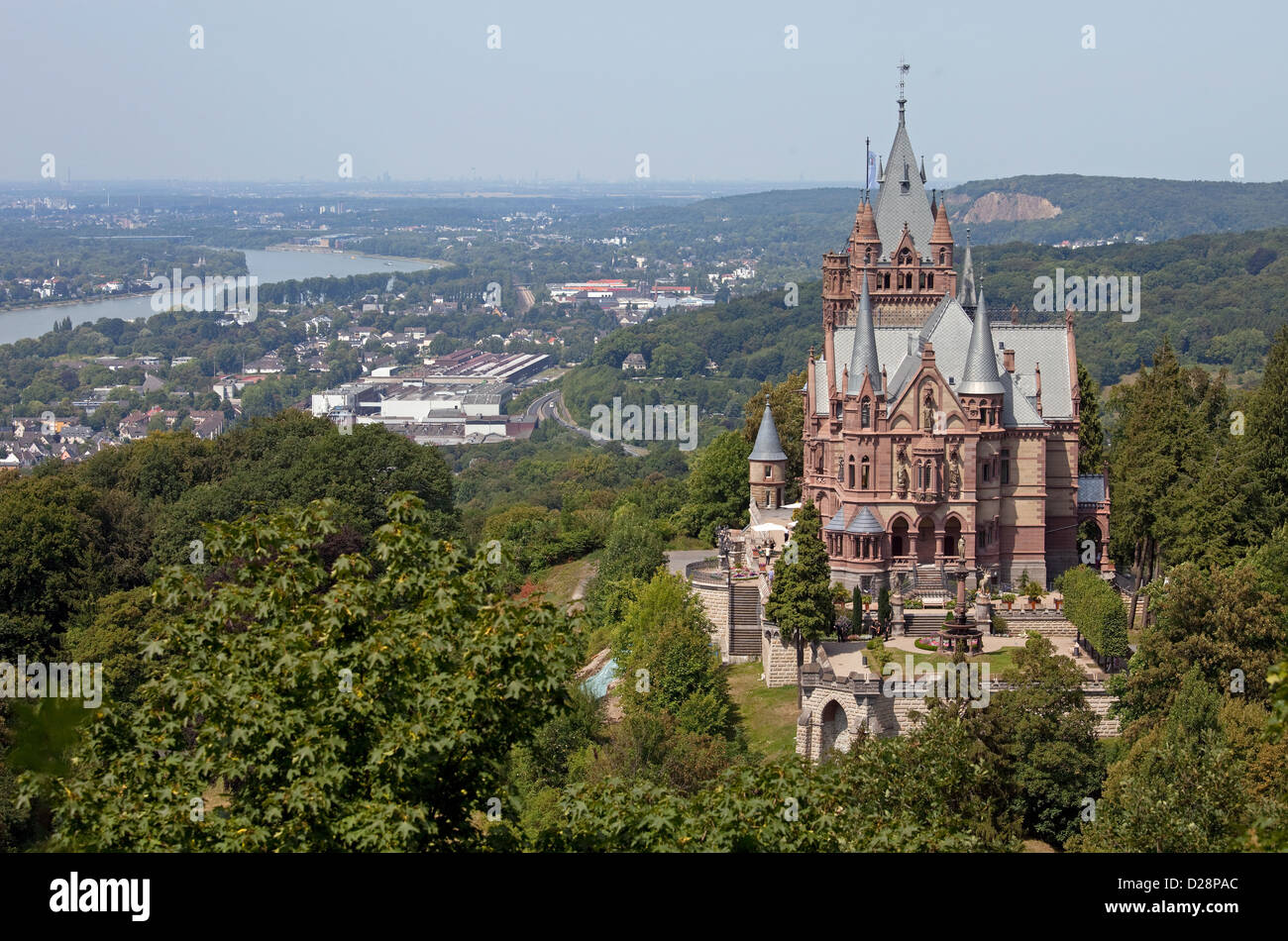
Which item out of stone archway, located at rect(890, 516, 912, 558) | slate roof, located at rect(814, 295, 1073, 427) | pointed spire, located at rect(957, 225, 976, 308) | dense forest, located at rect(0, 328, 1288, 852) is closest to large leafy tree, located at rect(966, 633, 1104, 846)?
dense forest, located at rect(0, 328, 1288, 852)

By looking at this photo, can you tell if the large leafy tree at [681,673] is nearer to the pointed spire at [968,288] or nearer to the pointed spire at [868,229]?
the pointed spire at [868,229]

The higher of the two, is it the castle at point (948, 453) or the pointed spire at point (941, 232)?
the pointed spire at point (941, 232)

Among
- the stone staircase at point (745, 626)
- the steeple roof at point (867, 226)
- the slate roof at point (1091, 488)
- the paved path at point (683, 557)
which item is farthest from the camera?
the steeple roof at point (867, 226)

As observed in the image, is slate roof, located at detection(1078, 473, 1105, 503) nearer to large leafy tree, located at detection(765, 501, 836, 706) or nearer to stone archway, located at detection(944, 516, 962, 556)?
stone archway, located at detection(944, 516, 962, 556)

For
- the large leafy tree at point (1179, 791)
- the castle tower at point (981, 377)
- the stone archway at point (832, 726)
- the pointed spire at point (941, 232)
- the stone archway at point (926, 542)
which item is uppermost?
the pointed spire at point (941, 232)

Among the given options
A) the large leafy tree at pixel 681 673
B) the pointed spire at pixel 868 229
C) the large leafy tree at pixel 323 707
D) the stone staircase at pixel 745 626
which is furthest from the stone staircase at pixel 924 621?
the large leafy tree at pixel 323 707

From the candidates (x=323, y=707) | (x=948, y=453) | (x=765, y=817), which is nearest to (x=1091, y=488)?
(x=948, y=453)

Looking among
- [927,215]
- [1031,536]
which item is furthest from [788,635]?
[927,215]
